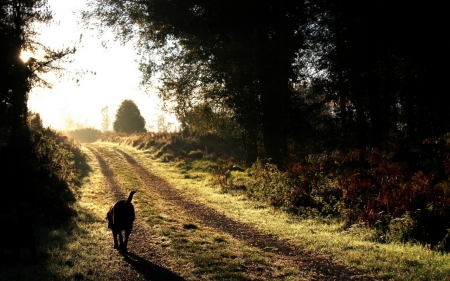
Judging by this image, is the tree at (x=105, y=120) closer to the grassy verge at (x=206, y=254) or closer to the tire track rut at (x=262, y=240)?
the tire track rut at (x=262, y=240)

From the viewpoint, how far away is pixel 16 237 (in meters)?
7.59

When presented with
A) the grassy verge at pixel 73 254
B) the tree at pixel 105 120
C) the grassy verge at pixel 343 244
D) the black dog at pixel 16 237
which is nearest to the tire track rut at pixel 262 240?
the grassy verge at pixel 343 244

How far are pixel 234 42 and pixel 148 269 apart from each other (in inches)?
490

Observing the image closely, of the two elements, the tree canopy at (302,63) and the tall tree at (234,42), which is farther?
the tall tree at (234,42)

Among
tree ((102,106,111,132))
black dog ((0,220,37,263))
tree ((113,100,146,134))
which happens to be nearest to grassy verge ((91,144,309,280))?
black dog ((0,220,37,263))

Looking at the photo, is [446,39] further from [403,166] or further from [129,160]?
[129,160]

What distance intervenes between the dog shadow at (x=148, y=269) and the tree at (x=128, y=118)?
189ft

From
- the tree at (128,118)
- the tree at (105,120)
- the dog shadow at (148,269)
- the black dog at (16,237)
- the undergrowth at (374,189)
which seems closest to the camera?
the dog shadow at (148,269)

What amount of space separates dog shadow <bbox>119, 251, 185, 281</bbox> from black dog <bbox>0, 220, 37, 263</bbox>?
1894 mm

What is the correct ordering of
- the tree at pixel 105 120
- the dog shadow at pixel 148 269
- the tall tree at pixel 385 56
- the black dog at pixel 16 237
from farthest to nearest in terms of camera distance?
the tree at pixel 105 120, the tall tree at pixel 385 56, the black dog at pixel 16 237, the dog shadow at pixel 148 269

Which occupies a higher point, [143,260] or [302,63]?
[302,63]

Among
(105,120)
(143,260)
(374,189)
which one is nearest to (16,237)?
(143,260)

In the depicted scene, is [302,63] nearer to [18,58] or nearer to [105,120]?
[18,58]

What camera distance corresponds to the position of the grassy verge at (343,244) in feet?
21.9
